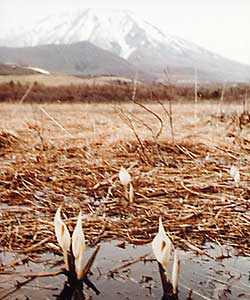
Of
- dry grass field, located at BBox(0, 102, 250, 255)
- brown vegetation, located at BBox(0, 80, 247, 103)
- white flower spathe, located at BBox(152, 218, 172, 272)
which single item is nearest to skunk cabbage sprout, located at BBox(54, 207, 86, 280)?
white flower spathe, located at BBox(152, 218, 172, 272)

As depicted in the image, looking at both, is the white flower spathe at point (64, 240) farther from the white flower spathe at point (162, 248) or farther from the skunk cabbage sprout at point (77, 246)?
the white flower spathe at point (162, 248)

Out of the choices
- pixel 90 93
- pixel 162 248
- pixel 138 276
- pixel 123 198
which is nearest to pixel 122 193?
pixel 123 198

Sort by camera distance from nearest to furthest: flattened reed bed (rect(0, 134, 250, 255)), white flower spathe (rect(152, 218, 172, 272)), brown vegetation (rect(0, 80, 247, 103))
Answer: white flower spathe (rect(152, 218, 172, 272)) < flattened reed bed (rect(0, 134, 250, 255)) < brown vegetation (rect(0, 80, 247, 103))

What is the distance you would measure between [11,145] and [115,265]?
286cm

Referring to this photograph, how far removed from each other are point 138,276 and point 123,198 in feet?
2.83

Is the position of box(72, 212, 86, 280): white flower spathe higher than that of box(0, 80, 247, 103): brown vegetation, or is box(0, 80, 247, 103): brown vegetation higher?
box(72, 212, 86, 280): white flower spathe

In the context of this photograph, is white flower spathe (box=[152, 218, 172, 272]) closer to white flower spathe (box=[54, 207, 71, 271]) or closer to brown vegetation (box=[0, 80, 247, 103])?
white flower spathe (box=[54, 207, 71, 271])

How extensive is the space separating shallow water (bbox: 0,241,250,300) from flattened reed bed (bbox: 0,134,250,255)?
9 cm

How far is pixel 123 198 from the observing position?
2.08 m

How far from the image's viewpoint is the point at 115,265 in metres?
1.31

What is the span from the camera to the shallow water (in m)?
1.12

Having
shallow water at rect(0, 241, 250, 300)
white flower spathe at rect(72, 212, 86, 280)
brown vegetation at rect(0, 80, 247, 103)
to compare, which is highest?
white flower spathe at rect(72, 212, 86, 280)

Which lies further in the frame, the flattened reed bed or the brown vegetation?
the brown vegetation

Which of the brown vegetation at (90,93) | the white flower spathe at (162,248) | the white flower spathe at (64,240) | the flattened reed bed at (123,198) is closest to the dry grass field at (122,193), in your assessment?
the flattened reed bed at (123,198)
